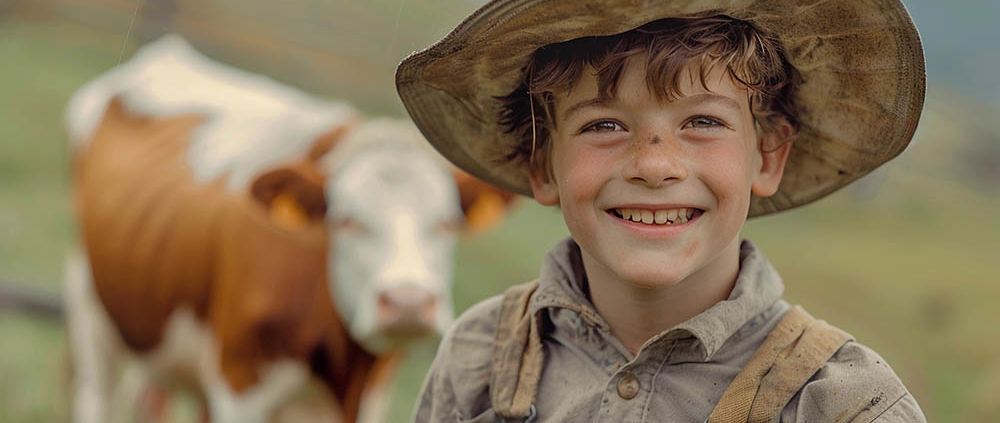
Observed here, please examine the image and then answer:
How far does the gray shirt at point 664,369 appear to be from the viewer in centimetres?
148

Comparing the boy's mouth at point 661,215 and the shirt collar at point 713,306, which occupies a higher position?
the boy's mouth at point 661,215

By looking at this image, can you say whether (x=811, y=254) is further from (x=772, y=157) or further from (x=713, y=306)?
(x=713, y=306)

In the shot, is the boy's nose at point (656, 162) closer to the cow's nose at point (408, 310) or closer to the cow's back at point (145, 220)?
the cow's nose at point (408, 310)

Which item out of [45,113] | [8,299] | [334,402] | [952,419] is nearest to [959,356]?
[952,419]

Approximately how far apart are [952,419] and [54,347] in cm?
441

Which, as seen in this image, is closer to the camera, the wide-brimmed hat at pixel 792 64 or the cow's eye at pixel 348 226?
the wide-brimmed hat at pixel 792 64

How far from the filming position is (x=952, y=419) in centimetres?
599

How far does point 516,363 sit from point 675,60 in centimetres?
51

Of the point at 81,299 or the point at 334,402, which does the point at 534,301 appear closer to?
the point at 334,402

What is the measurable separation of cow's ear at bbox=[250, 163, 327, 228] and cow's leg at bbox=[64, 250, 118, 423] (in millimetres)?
1200

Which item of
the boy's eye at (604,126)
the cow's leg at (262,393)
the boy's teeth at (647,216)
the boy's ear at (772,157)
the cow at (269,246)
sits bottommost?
the cow's leg at (262,393)

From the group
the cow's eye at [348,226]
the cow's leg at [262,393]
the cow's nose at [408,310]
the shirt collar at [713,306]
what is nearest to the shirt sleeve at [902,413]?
the shirt collar at [713,306]

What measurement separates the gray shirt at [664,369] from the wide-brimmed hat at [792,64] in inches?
7.3

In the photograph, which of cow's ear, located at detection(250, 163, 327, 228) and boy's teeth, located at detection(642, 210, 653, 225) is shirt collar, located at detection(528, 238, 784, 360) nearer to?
boy's teeth, located at detection(642, 210, 653, 225)
